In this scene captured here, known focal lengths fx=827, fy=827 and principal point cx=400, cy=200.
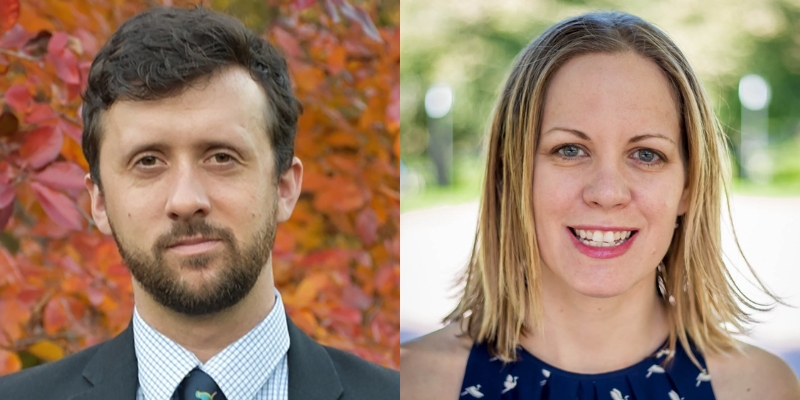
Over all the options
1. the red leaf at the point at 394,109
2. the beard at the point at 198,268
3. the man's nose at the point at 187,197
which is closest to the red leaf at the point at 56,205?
the beard at the point at 198,268

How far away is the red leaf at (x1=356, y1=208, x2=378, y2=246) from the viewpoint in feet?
9.49

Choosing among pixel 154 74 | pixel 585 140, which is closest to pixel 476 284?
pixel 585 140

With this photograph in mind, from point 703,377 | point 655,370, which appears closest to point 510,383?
point 655,370

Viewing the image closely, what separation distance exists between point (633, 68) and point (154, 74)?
52.8 inches

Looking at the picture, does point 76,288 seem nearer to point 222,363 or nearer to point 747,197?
point 222,363

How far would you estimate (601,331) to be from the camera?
2574 mm

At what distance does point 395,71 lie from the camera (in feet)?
9.21

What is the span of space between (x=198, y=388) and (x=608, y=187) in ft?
4.19

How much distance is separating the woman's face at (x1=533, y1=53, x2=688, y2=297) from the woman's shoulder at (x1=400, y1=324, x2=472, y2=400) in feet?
1.45

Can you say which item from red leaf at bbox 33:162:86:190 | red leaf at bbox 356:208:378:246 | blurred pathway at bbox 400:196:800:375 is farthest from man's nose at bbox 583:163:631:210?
blurred pathway at bbox 400:196:800:375

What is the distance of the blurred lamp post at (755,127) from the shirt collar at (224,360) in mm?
6536

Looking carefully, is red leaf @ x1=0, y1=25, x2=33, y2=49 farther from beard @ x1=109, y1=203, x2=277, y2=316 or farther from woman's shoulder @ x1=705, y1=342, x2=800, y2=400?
woman's shoulder @ x1=705, y1=342, x2=800, y2=400

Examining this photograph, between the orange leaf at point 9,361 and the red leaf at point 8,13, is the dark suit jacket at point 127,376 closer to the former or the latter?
the orange leaf at point 9,361

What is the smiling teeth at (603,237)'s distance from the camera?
2.44 metres
